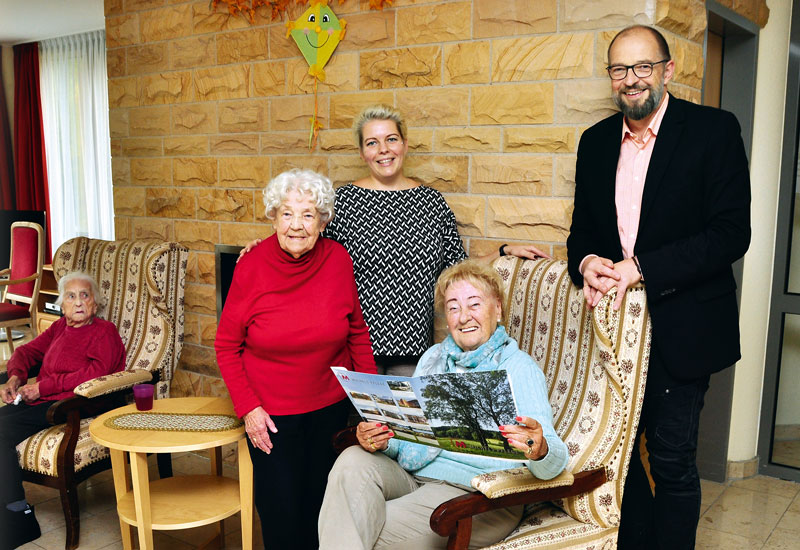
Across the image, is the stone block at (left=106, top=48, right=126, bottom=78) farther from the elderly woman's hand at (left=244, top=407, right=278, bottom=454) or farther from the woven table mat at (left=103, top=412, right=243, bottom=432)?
the elderly woman's hand at (left=244, top=407, right=278, bottom=454)

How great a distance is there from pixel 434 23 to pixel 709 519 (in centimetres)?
222

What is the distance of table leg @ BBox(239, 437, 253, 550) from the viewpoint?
227cm

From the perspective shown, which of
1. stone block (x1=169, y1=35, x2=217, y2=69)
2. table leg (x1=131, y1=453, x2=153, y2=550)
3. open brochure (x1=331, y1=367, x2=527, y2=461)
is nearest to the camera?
open brochure (x1=331, y1=367, x2=527, y2=461)

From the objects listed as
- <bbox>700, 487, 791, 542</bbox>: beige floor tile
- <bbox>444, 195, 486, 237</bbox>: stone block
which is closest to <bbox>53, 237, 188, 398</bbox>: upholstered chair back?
<bbox>444, 195, 486, 237</bbox>: stone block

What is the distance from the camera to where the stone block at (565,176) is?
236 cm

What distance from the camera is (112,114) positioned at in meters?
3.82

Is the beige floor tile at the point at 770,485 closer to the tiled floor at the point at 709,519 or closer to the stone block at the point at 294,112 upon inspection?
the tiled floor at the point at 709,519

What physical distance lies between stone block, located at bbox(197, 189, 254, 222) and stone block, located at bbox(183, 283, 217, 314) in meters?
0.35

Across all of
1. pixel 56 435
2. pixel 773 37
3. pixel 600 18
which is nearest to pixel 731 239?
pixel 600 18

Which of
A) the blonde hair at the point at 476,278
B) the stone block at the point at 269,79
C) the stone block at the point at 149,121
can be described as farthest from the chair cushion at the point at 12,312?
the blonde hair at the point at 476,278

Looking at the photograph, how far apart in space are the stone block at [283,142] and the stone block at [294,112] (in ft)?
0.09

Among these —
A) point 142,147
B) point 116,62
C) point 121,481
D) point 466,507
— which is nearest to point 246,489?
point 121,481

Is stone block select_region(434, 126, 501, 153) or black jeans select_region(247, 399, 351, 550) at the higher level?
stone block select_region(434, 126, 501, 153)

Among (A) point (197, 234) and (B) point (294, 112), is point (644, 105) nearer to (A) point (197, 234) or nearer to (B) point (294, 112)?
(B) point (294, 112)
